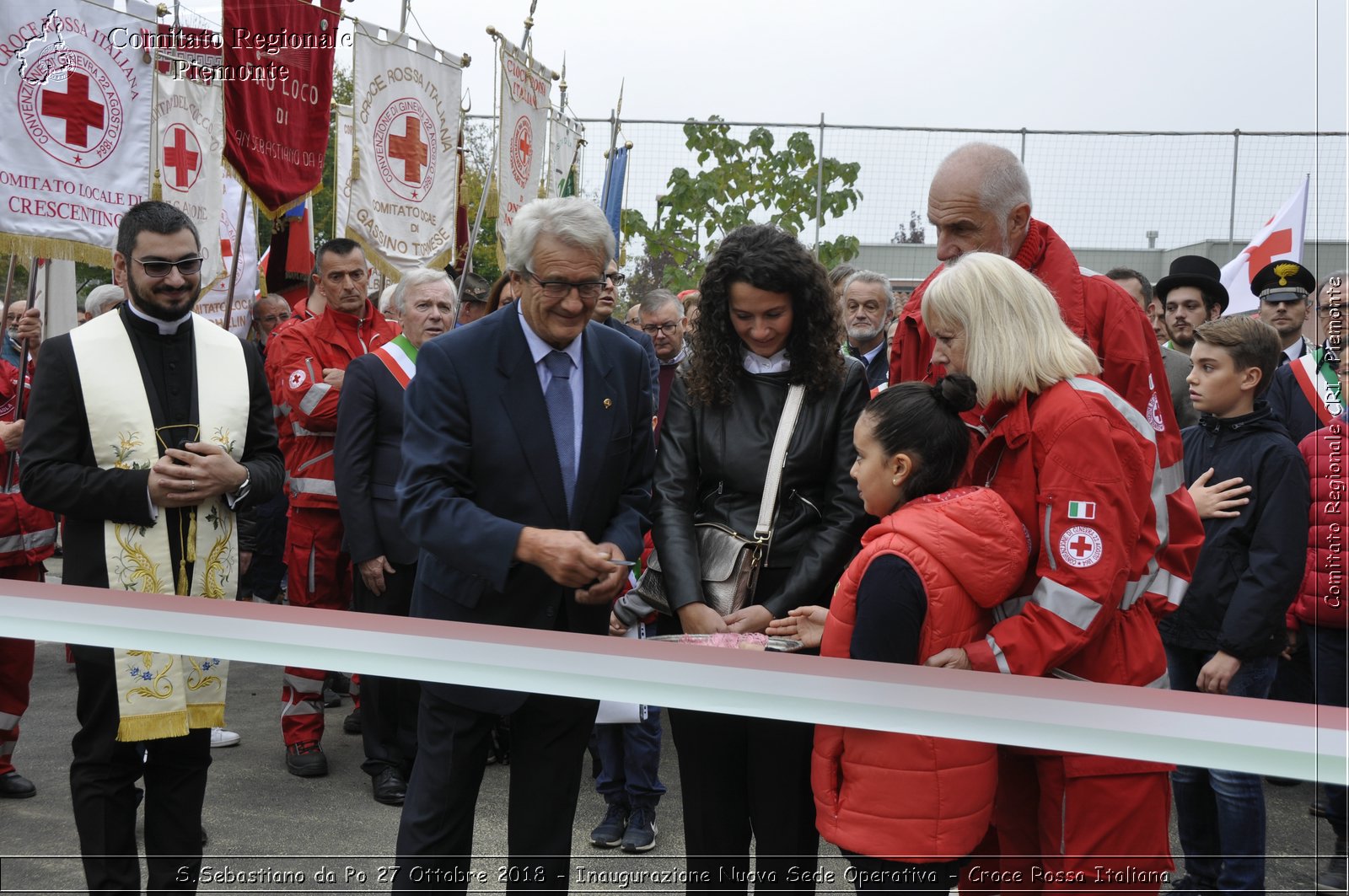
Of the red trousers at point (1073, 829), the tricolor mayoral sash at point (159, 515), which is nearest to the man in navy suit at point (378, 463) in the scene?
the tricolor mayoral sash at point (159, 515)

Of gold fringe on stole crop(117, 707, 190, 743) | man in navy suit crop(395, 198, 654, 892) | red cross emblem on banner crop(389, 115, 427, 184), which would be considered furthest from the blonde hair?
red cross emblem on banner crop(389, 115, 427, 184)

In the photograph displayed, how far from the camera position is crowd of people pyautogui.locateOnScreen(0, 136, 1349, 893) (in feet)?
6.72

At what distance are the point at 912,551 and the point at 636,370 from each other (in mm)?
935

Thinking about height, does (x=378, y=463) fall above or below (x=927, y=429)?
below

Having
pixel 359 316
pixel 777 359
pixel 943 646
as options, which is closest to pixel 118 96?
pixel 359 316

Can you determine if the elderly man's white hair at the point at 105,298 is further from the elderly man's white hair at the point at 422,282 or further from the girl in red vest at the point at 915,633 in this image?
the girl in red vest at the point at 915,633

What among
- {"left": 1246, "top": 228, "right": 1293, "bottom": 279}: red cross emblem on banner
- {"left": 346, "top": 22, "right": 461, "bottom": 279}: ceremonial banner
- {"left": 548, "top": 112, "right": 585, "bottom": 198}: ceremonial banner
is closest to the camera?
{"left": 1246, "top": 228, "right": 1293, "bottom": 279}: red cross emblem on banner

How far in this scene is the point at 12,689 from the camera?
97.0 inches

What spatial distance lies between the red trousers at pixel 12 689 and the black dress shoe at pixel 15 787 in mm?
37

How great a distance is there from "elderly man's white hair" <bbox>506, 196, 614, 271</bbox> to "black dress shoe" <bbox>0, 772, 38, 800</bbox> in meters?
1.62

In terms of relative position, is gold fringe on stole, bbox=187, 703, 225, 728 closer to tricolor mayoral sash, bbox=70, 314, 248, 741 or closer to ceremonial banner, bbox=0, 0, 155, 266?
tricolor mayoral sash, bbox=70, 314, 248, 741

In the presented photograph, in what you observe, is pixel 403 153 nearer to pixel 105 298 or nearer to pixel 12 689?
pixel 105 298

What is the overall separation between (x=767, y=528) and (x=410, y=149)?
4.69 m

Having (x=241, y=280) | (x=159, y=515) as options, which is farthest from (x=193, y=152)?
(x=159, y=515)
